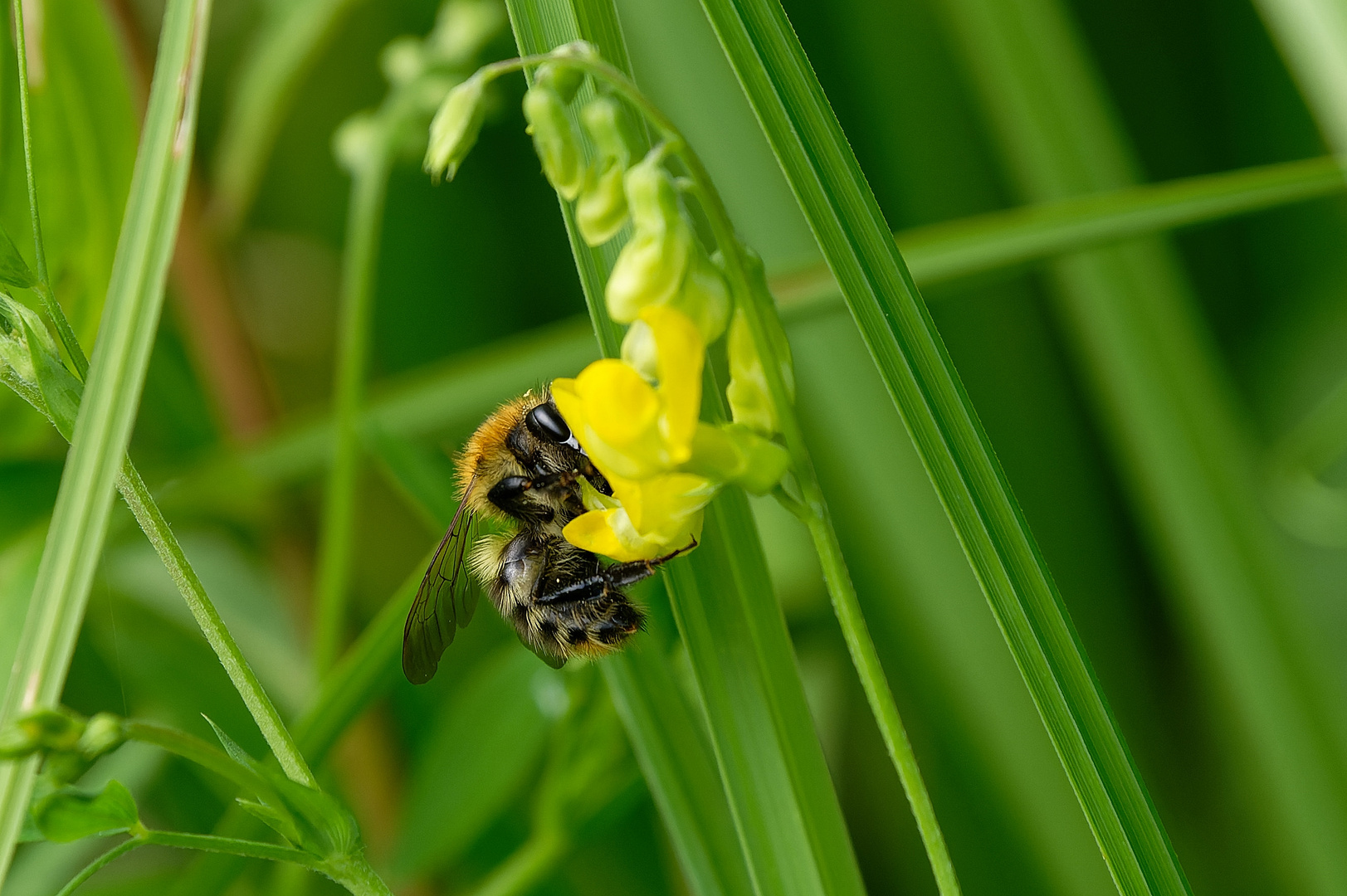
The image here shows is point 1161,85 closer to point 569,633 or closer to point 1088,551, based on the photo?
point 1088,551

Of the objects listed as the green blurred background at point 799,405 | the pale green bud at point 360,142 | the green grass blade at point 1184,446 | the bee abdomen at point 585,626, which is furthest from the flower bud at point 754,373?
the green grass blade at point 1184,446

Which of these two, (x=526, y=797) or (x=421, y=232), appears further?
(x=421, y=232)

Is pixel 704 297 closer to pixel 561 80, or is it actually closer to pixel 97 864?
pixel 561 80

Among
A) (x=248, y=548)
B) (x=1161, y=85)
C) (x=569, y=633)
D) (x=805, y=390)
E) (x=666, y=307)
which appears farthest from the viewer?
(x=1161, y=85)

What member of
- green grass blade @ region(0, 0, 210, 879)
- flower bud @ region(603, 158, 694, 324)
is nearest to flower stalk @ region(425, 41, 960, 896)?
flower bud @ region(603, 158, 694, 324)

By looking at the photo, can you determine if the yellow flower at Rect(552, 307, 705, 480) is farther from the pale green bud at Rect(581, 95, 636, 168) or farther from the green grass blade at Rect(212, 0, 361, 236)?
the green grass blade at Rect(212, 0, 361, 236)

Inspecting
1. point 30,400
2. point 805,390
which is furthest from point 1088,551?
point 30,400

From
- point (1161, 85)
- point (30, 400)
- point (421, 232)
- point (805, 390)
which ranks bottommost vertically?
point (30, 400)

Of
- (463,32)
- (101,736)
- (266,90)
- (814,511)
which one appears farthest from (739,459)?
(266,90)
